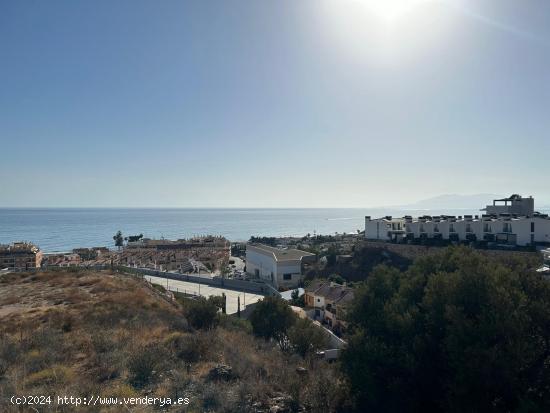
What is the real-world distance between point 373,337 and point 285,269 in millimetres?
29713

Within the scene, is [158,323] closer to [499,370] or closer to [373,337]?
[373,337]

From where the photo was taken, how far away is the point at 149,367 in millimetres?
7562

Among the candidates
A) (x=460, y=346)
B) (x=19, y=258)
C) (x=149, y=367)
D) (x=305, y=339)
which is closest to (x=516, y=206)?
(x=305, y=339)

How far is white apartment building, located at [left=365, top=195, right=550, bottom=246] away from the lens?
2958 cm

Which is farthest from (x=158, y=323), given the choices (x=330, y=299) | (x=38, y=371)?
(x=330, y=299)

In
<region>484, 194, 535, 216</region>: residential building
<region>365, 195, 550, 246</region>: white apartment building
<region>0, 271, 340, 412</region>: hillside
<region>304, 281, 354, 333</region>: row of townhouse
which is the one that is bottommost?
<region>304, 281, 354, 333</region>: row of townhouse

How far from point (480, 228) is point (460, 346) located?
29.5 meters

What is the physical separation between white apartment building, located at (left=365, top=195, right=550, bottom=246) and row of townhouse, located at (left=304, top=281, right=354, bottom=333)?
13493 millimetres

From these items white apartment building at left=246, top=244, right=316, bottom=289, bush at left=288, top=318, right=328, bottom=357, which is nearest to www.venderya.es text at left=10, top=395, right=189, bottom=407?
bush at left=288, top=318, right=328, bottom=357

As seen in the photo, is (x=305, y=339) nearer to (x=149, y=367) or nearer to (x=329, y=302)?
(x=149, y=367)

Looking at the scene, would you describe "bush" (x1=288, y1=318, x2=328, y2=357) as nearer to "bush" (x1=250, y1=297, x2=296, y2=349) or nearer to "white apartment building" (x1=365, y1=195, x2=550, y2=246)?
"bush" (x1=250, y1=297, x2=296, y2=349)

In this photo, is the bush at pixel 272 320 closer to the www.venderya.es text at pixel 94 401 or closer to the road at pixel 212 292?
the www.venderya.es text at pixel 94 401

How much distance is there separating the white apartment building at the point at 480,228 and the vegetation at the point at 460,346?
2404cm

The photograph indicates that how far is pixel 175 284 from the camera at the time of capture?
36.5 metres
